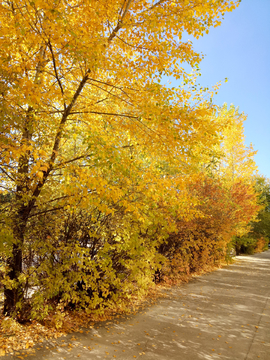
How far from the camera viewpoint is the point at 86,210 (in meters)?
5.23

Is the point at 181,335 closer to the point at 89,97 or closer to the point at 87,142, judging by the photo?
the point at 87,142

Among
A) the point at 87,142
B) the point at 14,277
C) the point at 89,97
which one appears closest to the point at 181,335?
the point at 14,277

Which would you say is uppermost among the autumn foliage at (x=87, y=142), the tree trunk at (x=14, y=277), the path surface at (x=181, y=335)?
the autumn foliage at (x=87, y=142)

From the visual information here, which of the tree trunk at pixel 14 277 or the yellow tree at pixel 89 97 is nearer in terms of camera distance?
the yellow tree at pixel 89 97

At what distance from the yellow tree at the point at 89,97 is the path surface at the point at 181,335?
1365 mm

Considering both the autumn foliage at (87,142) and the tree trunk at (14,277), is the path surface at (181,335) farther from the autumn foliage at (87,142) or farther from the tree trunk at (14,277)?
the tree trunk at (14,277)

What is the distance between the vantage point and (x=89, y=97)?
562 cm

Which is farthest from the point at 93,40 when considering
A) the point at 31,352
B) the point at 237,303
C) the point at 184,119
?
the point at 237,303

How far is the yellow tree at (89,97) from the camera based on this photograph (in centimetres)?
394

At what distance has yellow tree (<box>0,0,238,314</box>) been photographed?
12.9 ft

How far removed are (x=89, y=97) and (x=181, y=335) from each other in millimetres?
5047

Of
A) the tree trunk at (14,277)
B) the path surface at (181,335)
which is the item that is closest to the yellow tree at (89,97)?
the tree trunk at (14,277)

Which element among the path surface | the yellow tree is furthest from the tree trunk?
the path surface

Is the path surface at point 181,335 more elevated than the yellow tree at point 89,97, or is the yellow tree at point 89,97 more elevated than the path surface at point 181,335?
the yellow tree at point 89,97
